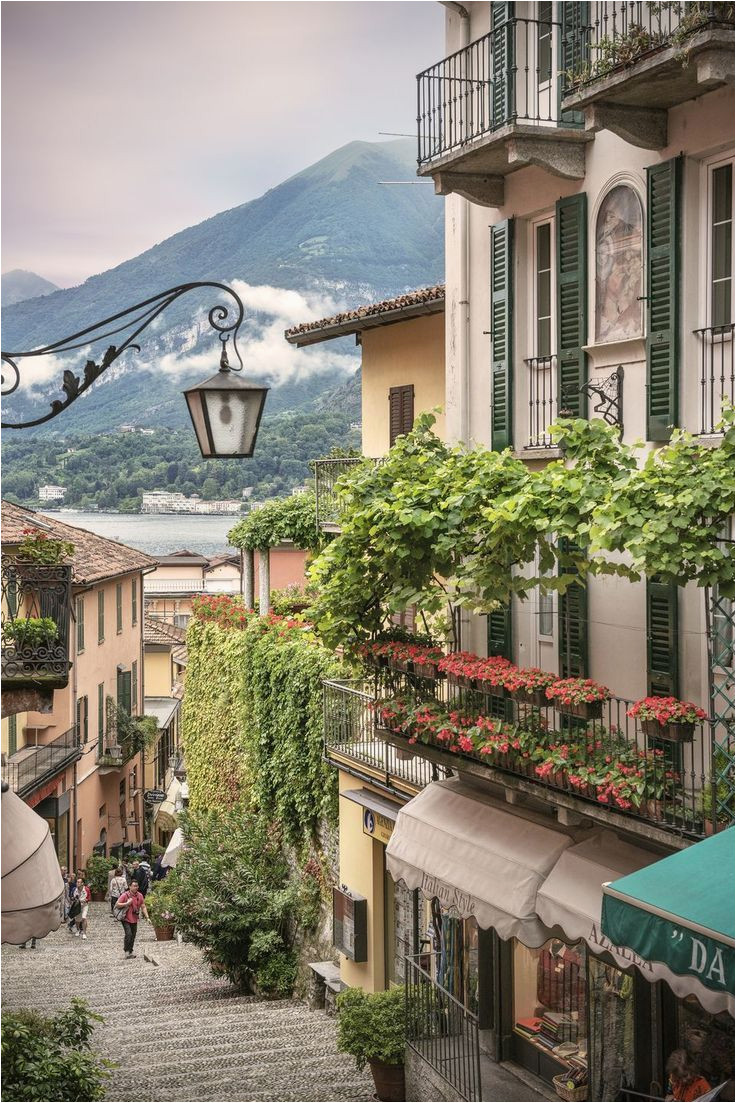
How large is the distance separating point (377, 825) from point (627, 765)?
7.38 m

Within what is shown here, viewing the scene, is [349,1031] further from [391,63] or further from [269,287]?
[269,287]

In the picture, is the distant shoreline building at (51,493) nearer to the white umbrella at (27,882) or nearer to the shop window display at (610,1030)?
the white umbrella at (27,882)

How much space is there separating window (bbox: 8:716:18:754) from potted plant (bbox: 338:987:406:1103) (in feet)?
62.8

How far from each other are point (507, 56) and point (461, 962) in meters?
10.1

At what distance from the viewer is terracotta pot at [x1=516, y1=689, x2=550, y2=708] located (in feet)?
36.1

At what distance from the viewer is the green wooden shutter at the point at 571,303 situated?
1177 cm

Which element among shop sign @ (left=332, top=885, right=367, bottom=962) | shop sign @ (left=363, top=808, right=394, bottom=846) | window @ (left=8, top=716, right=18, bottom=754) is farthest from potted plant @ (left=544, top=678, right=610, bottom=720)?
window @ (left=8, top=716, right=18, bottom=754)

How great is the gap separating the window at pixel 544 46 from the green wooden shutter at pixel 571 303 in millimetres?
1442

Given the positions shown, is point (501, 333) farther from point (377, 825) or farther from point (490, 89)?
point (377, 825)

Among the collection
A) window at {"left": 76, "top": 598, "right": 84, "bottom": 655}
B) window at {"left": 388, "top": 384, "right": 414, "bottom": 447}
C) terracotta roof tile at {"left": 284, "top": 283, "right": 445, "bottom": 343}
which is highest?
terracotta roof tile at {"left": 284, "top": 283, "right": 445, "bottom": 343}

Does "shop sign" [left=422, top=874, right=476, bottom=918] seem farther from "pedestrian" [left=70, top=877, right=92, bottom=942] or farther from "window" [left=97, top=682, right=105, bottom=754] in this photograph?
"window" [left=97, top=682, right=105, bottom=754]

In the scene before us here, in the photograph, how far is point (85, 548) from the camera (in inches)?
1563

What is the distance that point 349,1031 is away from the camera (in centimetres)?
1423

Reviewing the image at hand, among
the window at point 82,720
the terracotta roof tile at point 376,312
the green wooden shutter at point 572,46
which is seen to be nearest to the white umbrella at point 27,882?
the green wooden shutter at point 572,46
